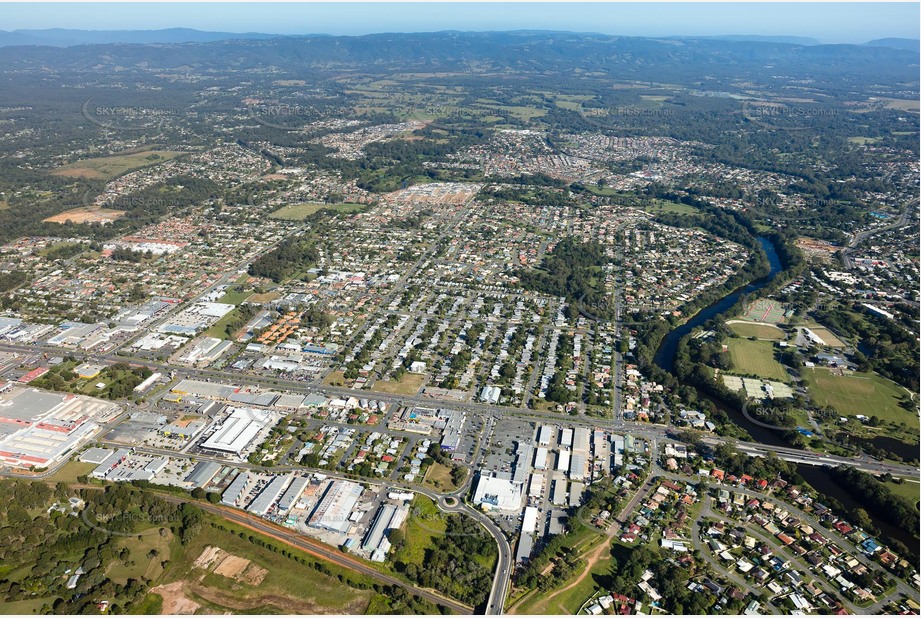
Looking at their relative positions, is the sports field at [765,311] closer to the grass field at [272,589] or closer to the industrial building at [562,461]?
the industrial building at [562,461]

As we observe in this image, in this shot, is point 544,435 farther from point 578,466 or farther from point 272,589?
point 272,589

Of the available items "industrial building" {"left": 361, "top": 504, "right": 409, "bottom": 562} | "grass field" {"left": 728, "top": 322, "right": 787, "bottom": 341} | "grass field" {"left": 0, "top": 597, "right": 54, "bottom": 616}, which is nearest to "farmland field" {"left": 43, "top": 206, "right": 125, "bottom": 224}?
"grass field" {"left": 0, "top": 597, "right": 54, "bottom": 616}

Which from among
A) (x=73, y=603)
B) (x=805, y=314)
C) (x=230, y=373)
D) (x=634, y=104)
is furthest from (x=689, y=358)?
(x=634, y=104)

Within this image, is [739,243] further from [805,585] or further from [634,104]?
[634,104]

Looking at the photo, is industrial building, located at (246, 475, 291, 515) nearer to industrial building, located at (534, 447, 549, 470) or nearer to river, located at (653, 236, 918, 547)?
industrial building, located at (534, 447, 549, 470)

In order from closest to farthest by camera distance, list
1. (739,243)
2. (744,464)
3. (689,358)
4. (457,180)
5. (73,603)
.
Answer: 1. (73,603)
2. (744,464)
3. (689,358)
4. (739,243)
5. (457,180)

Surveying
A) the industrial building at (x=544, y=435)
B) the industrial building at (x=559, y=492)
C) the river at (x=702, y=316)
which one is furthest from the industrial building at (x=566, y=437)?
the river at (x=702, y=316)
